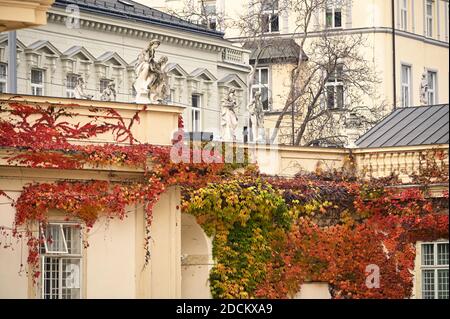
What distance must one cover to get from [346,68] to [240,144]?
114 feet

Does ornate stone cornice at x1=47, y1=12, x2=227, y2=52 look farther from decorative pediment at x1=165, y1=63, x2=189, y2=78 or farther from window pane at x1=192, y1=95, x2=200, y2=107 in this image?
window pane at x1=192, y1=95, x2=200, y2=107

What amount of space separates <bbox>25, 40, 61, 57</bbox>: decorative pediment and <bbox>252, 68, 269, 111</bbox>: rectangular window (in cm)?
1708

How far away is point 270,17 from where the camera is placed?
78.6 metres

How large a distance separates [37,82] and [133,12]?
572 centimetres

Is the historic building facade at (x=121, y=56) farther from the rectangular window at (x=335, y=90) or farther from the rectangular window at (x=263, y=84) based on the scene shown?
the rectangular window at (x=263, y=84)

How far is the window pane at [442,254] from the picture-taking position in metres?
45.4

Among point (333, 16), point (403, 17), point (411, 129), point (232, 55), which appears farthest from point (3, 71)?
point (403, 17)

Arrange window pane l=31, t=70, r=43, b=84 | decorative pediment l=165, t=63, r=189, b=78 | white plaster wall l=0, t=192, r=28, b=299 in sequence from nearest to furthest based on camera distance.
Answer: white plaster wall l=0, t=192, r=28, b=299, window pane l=31, t=70, r=43, b=84, decorative pediment l=165, t=63, r=189, b=78

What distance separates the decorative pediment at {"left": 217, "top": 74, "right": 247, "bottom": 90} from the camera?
7594 cm

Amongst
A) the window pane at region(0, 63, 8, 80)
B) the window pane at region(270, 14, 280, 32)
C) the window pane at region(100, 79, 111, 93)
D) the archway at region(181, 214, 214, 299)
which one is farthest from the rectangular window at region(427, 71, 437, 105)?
the archway at region(181, 214, 214, 299)

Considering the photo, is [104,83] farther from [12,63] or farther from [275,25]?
[12,63]

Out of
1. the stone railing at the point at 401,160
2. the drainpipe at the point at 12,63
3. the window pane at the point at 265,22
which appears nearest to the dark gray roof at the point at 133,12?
the window pane at the point at 265,22
